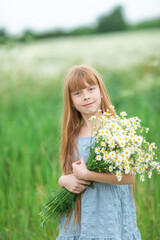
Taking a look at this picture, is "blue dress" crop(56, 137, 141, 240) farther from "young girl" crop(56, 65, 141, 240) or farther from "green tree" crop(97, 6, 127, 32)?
"green tree" crop(97, 6, 127, 32)

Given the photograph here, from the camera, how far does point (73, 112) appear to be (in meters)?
2.04

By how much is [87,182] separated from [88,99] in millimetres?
544

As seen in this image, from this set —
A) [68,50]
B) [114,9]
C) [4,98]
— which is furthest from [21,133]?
[114,9]

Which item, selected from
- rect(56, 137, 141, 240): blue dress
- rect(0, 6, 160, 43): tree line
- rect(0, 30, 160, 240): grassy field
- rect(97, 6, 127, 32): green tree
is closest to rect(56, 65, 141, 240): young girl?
rect(56, 137, 141, 240): blue dress

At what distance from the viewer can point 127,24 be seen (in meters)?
22.4

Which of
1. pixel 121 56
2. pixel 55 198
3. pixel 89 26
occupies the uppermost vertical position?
pixel 89 26

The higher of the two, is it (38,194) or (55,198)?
(55,198)

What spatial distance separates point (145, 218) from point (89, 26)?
2056 cm

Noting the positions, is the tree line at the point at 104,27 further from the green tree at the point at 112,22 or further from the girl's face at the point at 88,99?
the girl's face at the point at 88,99

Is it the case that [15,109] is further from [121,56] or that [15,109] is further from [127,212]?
[127,212]

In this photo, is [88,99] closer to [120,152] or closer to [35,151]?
[120,152]

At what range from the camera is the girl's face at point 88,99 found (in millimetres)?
1807

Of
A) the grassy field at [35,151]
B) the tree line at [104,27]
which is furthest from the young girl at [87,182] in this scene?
the tree line at [104,27]

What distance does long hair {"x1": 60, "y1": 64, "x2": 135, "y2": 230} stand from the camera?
1.83m
